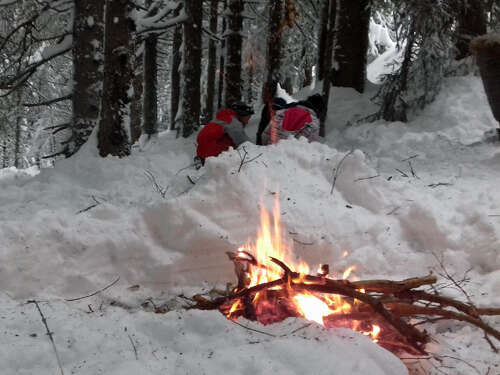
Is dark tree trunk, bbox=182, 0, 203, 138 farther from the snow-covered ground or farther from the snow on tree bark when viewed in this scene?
the snow-covered ground

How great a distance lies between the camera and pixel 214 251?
3.63 metres

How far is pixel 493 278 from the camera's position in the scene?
3381mm

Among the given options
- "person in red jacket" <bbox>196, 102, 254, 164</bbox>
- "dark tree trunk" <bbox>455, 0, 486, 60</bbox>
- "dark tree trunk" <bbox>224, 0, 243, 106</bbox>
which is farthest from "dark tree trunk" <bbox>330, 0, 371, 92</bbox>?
"person in red jacket" <bbox>196, 102, 254, 164</bbox>

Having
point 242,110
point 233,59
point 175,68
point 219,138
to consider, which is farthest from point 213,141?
point 175,68

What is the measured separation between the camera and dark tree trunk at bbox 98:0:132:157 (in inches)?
251

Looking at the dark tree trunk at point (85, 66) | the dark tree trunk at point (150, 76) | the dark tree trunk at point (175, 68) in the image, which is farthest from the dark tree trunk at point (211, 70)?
the dark tree trunk at point (85, 66)

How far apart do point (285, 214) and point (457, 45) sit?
25.6 feet

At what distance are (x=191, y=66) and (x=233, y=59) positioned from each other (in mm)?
1382

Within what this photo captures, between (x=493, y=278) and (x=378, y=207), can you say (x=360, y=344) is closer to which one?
(x=493, y=278)

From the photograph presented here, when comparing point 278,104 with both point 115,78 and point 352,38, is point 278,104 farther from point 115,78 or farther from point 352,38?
point 352,38

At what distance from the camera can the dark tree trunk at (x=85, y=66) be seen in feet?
24.4

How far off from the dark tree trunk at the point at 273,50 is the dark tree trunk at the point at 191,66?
214cm

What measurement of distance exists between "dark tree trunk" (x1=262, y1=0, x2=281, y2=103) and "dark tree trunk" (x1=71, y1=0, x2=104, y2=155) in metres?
3.39

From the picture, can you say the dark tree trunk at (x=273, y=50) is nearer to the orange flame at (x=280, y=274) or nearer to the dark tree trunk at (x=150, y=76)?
the orange flame at (x=280, y=274)
